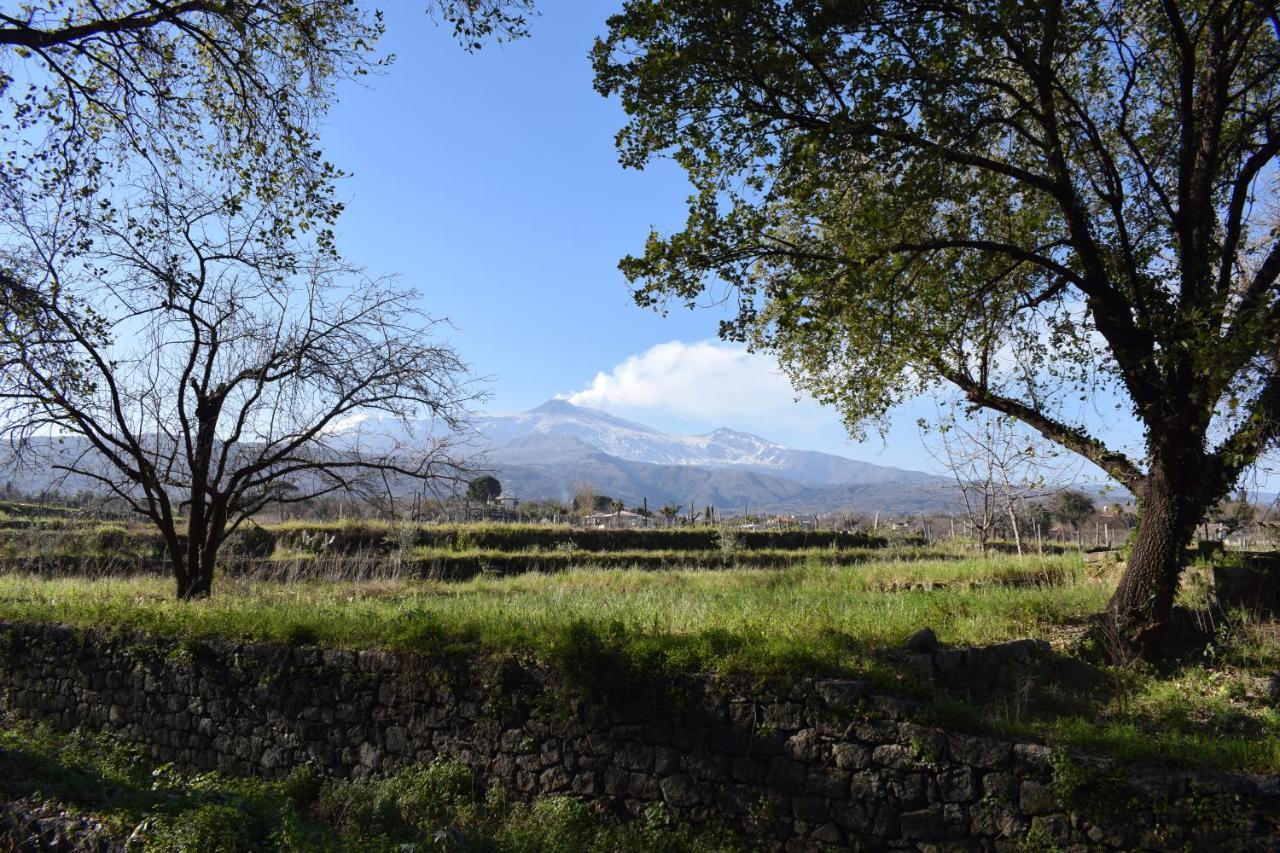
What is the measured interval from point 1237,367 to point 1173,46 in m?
4.99

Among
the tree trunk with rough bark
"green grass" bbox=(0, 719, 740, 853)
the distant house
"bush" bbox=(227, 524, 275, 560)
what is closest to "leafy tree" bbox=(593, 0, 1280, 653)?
the tree trunk with rough bark

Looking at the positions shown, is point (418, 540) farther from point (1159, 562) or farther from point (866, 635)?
point (1159, 562)

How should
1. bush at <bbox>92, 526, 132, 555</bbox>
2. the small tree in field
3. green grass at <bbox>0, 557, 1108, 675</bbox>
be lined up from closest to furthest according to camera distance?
green grass at <bbox>0, 557, 1108, 675</bbox>
bush at <bbox>92, 526, 132, 555</bbox>
the small tree in field

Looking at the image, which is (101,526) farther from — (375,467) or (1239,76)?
(1239,76)

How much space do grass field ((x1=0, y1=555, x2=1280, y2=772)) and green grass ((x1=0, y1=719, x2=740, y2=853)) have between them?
132cm

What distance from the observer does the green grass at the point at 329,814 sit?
6.05 metres

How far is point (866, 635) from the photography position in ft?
27.4

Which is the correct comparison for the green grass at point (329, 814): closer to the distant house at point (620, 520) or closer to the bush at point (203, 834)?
the bush at point (203, 834)

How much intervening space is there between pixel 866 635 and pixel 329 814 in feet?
19.3

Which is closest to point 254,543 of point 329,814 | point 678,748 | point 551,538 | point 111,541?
point 111,541

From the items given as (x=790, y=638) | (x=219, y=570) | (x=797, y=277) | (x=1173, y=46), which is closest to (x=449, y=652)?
(x=790, y=638)

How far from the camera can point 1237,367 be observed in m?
7.38

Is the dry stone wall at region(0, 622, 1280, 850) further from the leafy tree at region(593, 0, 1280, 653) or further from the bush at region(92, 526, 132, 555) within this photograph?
the bush at region(92, 526, 132, 555)

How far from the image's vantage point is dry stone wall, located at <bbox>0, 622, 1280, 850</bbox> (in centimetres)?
548
